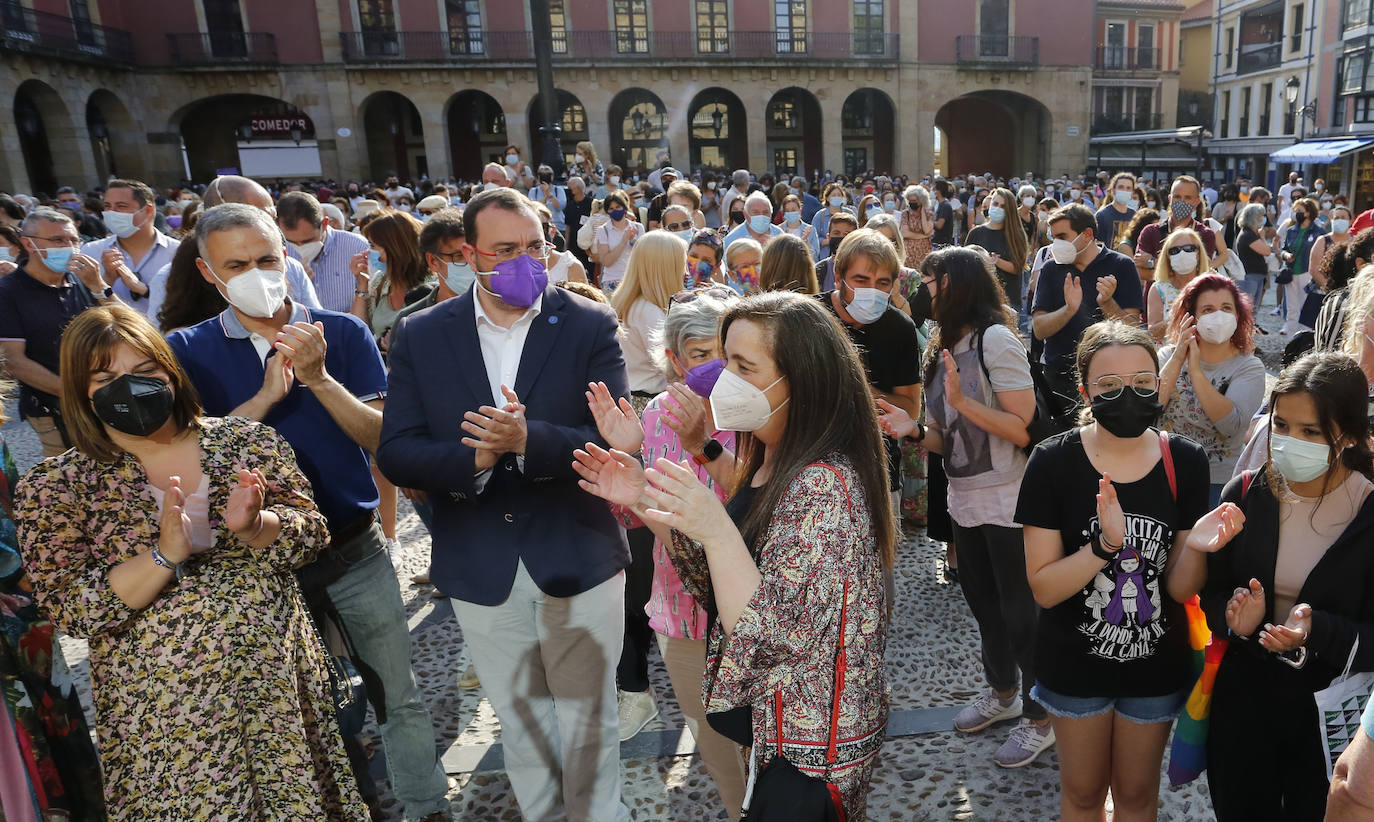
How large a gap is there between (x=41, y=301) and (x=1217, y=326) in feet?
20.3

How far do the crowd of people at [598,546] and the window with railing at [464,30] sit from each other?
3023 centimetres

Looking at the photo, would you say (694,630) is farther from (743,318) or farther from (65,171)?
(65,171)

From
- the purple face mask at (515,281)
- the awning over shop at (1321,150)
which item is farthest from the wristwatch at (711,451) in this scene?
the awning over shop at (1321,150)

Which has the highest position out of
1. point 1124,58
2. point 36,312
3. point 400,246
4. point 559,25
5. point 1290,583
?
point 559,25

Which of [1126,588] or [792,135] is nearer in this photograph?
[1126,588]

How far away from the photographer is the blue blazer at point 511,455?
2545 millimetres

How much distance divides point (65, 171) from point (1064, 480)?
103 ft

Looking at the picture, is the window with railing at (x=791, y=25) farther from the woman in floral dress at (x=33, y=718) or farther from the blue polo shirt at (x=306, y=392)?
the woman in floral dress at (x=33, y=718)

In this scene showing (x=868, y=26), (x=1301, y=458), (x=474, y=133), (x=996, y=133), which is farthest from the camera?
(x=996, y=133)

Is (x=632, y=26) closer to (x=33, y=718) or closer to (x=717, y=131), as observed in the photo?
(x=717, y=131)

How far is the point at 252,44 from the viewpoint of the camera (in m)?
29.0

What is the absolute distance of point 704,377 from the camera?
2.54m

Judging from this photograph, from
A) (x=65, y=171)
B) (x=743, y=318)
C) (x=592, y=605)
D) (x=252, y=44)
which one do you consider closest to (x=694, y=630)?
(x=592, y=605)

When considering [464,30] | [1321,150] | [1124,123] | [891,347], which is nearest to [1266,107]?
[1124,123]
